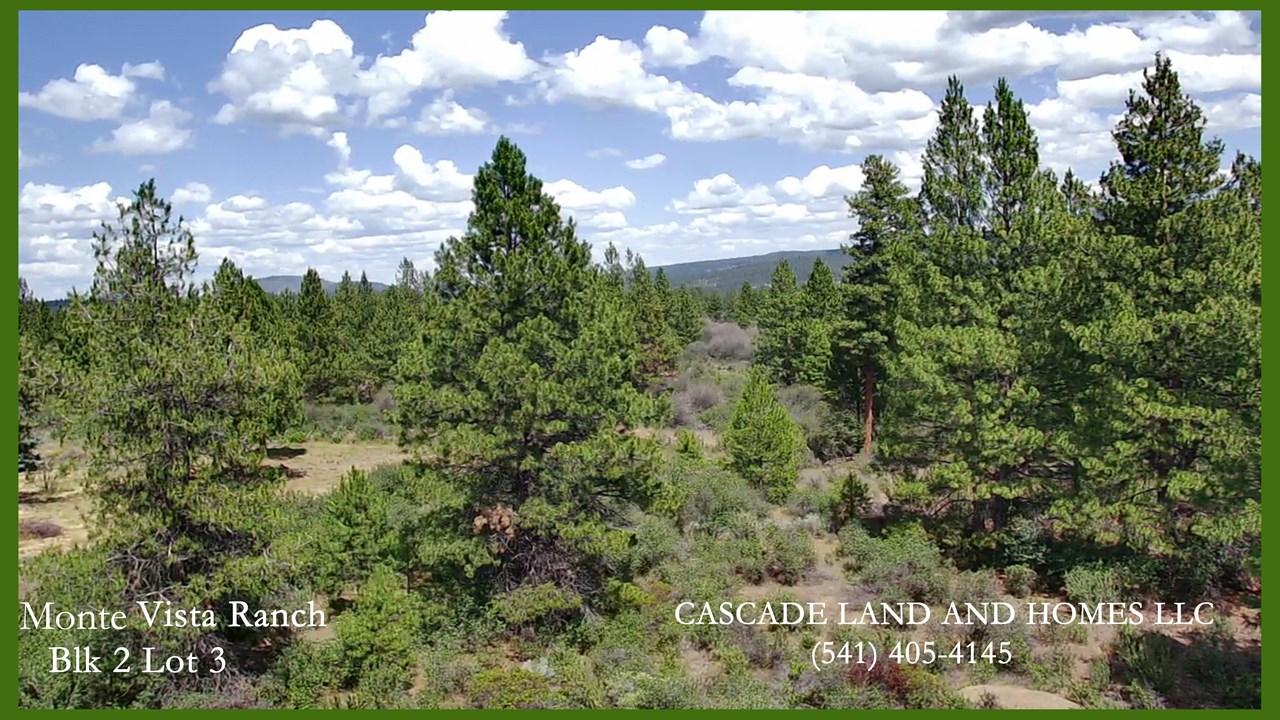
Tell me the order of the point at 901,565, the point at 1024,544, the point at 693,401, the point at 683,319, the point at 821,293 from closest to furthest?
1. the point at 901,565
2. the point at 1024,544
3. the point at 821,293
4. the point at 693,401
5. the point at 683,319

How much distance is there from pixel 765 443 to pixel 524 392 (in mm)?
13274

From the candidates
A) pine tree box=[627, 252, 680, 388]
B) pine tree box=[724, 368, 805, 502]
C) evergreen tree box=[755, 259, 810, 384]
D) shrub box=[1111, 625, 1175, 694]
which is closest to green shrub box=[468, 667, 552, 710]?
shrub box=[1111, 625, 1175, 694]

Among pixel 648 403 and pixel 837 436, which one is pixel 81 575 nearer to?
pixel 648 403

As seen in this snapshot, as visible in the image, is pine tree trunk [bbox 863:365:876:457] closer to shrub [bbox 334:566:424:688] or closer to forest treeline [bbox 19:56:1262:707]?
forest treeline [bbox 19:56:1262:707]

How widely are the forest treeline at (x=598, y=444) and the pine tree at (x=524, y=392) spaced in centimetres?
7

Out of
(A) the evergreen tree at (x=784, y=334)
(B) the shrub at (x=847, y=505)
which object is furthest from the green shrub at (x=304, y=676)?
(A) the evergreen tree at (x=784, y=334)

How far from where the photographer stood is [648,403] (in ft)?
53.4

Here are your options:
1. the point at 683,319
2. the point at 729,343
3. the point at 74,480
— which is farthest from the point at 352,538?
the point at 729,343

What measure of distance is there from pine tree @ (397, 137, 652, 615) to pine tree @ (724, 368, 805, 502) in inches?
421

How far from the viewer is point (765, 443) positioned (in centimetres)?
2653

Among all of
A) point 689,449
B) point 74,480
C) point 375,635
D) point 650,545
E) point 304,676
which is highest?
point 74,480

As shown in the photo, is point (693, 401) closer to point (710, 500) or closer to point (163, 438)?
point (710, 500)

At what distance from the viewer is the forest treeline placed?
42.4 ft

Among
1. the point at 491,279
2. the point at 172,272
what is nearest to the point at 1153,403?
the point at 491,279
